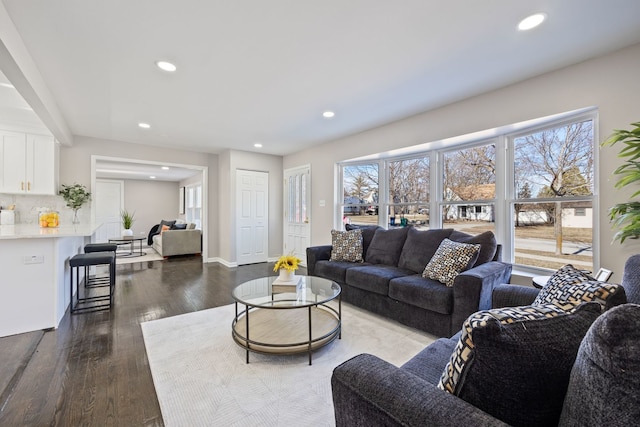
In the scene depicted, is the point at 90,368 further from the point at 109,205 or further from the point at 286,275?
the point at 109,205

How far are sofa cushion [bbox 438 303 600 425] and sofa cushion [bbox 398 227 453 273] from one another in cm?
249

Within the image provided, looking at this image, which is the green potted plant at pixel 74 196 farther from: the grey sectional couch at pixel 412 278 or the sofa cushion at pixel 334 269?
the sofa cushion at pixel 334 269

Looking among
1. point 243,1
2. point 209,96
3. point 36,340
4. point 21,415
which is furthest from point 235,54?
point 36,340

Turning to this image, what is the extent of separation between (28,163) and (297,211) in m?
4.50

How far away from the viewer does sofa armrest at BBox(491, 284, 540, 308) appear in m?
1.86

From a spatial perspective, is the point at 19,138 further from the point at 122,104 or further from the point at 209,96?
the point at 209,96

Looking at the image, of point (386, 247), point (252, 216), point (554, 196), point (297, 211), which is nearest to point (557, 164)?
point (554, 196)

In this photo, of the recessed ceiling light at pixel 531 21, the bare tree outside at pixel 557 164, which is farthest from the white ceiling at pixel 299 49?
the bare tree outside at pixel 557 164

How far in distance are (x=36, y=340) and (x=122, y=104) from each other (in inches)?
105

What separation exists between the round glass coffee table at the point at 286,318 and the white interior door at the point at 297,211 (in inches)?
116

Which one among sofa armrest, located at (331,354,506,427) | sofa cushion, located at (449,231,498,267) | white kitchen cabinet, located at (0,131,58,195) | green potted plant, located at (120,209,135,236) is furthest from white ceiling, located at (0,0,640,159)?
green potted plant, located at (120,209,135,236)

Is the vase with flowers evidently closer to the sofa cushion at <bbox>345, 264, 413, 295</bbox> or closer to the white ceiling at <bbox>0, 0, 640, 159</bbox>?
the sofa cushion at <bbox>345, 264, 413, 295</bbox>

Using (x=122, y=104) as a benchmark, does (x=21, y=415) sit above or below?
below

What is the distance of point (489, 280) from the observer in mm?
2355
